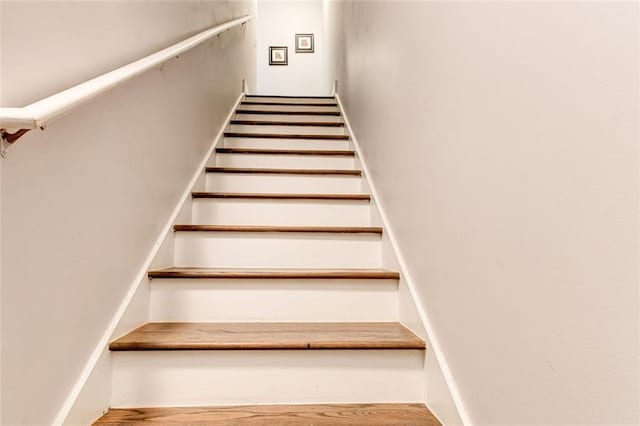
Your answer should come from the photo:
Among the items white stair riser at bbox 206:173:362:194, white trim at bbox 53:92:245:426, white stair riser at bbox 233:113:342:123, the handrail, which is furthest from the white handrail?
white stair riser at bbox 233:113:342:123

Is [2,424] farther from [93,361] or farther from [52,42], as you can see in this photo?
[52,42]

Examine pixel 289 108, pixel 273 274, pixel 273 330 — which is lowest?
pixel 273 330

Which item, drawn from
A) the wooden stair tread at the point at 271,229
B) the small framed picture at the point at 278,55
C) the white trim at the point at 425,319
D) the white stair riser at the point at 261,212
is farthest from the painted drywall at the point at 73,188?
the small framed picture at the point at 278,55

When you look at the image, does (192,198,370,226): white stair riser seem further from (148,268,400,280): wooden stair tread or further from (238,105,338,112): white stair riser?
(238,105,338,112): white stair riser

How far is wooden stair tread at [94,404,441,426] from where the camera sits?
1.04 meters

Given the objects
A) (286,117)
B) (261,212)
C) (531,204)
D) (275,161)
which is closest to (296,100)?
(286,117)

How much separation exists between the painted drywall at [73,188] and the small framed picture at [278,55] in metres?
4.28

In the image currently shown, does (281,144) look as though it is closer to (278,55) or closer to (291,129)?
(291,129)

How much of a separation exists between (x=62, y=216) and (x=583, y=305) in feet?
3.44

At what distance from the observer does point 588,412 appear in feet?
1.98

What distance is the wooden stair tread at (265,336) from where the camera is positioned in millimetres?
1157

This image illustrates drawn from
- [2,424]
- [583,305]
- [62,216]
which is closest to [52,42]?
[62,216]

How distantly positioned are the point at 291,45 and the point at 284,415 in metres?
5.58

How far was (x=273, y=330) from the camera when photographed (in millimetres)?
1305
